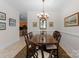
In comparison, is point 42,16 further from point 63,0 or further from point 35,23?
point 35,23

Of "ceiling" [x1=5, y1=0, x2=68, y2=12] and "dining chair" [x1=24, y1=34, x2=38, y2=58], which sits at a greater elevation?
"ceiling" [x1=5, y1=0, x2=68, y2=12]

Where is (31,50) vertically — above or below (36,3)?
below

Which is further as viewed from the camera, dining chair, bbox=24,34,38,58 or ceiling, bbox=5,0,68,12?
ceiling, bbox=5,0,68,12

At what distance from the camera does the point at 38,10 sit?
27.4 feet

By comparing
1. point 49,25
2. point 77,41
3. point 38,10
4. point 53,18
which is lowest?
point 77,41

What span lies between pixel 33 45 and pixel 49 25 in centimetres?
631

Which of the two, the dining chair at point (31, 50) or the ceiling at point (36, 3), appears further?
the ceiling at point (36, 3)

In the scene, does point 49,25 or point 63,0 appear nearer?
point 63,0

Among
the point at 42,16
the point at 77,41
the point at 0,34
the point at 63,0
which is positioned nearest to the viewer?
the point at 77,41

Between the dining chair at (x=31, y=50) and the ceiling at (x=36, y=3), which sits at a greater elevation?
the ceiling at (x=36, y=3)

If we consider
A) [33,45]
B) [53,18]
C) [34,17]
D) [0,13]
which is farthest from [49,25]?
[33,45]

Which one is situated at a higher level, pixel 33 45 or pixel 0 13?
pixel 0 13

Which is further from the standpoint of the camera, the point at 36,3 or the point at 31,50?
the point at 36,3

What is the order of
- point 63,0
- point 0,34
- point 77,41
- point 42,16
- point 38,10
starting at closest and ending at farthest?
1. point 77,41
2. point 0,34
3. point 63,0
4. point 42,16
5. point 38,10
